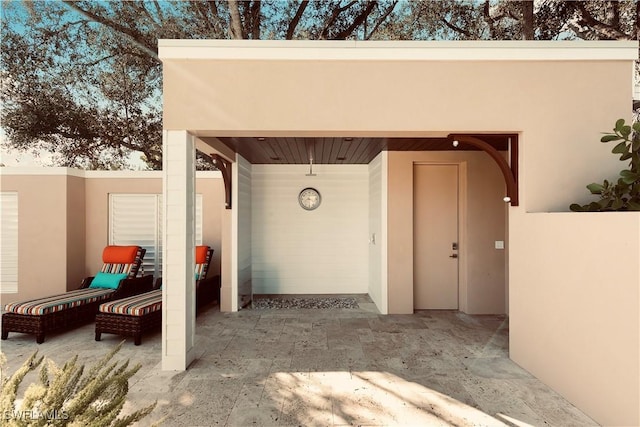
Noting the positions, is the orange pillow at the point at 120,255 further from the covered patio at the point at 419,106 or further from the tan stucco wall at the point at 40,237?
the covered patio at the point at 419,106

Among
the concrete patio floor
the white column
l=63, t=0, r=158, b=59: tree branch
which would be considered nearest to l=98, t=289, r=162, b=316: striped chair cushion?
the concrete patio floor

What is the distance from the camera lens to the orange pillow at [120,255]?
605cm

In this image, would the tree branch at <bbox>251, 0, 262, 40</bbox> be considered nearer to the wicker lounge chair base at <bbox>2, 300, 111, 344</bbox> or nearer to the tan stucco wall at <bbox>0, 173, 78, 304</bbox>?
the tan stucco wall at <bbox>0, 173, 78, 304</bbox>

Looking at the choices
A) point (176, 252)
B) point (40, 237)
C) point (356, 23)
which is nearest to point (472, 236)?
point (176, 252)

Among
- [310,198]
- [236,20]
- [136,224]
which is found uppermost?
[236,20]

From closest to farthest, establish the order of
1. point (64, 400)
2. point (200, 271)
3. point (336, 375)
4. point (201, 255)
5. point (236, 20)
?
point (64, 400)
point (336, 375)
point (200, 271)
point (201, 255)
point (236, 20)

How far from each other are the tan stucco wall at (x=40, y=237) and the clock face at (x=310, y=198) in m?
4.55

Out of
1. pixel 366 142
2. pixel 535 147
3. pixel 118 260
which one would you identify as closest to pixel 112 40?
pixel 118 260

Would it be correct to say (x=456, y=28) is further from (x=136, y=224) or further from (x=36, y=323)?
(x=36, y=323)

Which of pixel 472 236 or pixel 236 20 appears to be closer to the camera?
pixel 472 236

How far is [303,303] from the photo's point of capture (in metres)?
6.56

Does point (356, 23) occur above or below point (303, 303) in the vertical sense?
above

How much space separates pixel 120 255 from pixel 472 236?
6.26 meters

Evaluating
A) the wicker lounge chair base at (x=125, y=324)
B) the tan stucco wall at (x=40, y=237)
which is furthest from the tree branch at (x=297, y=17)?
the wicker lounge chair base at (x=125, y=324)
